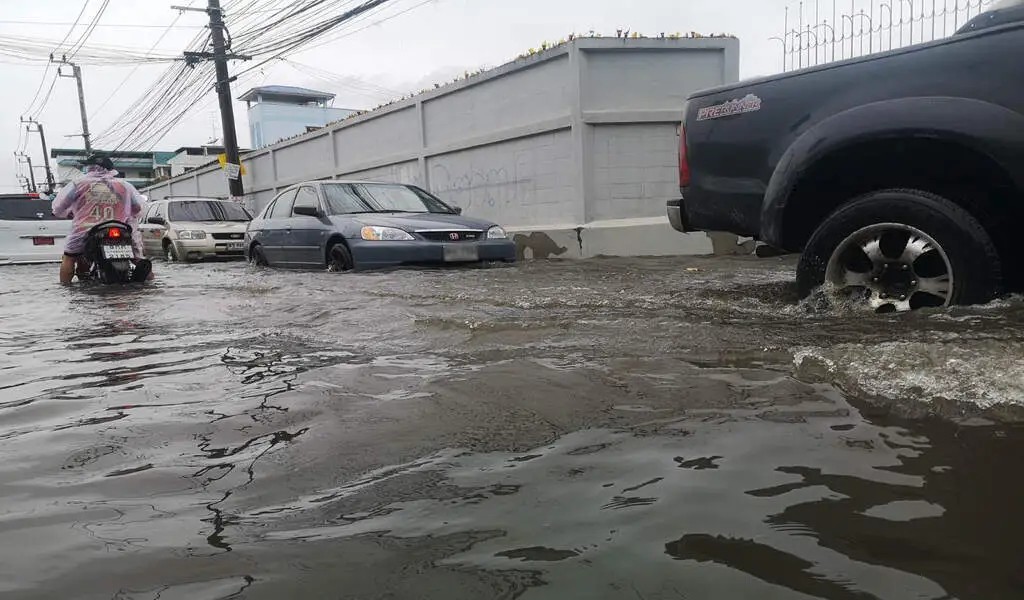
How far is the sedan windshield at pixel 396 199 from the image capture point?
8163 mm

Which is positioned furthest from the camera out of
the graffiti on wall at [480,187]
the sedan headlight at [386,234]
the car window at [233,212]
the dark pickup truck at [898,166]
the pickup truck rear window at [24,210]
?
the car window at [233,212]

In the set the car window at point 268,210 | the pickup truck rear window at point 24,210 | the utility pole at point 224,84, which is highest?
the utility pole at point 224,84

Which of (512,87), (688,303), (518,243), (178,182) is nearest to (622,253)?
(518,243)

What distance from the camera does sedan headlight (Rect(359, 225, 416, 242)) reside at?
7.20 m

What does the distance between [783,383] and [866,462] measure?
0.75 meters

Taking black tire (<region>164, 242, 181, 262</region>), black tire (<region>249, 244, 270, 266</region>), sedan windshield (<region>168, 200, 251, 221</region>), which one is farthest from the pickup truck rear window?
black tire (<region>249, 244, 270, 266</region>)

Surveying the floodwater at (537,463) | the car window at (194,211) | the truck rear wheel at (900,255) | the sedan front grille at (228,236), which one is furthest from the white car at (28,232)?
the truck rear wheel at (900,255)

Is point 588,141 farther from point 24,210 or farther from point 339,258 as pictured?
point 24,210

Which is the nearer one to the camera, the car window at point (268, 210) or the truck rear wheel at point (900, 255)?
the truck rear wheel at point (900, 255)

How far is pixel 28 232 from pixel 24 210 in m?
0.63

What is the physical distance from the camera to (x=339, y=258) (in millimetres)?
7625

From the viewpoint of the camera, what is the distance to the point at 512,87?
1085 cm

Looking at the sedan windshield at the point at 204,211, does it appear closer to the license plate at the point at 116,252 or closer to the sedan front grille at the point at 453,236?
the license plate at the point at 116,252

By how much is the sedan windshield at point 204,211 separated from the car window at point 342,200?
5.92 m
